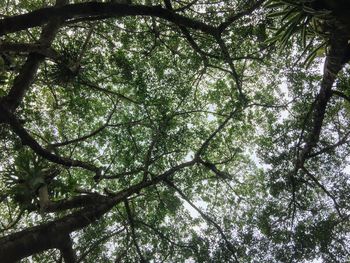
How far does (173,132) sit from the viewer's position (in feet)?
30.7

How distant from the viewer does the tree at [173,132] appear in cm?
559

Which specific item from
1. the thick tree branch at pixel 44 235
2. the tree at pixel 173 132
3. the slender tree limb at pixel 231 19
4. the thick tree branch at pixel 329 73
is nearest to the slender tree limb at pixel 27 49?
the tree at pixel 173 132

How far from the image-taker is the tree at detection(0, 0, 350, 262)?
Answer: 559cm

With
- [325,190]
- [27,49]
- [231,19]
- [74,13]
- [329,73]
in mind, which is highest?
[27,49]

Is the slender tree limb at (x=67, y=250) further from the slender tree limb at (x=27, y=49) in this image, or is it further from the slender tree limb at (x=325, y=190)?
the slender tree limb at (x=325, y=190)

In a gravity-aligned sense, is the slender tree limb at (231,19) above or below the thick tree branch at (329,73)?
above

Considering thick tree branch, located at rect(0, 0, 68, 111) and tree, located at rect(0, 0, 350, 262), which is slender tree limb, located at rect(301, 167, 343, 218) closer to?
tree, located at rect(0, 0, 350, 262)

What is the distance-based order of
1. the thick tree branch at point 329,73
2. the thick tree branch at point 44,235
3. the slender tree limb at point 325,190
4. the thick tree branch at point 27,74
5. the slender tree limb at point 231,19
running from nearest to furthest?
the thick tree branch at point 44,235 < the thick tree branch at point 329,73 < the slender tree limb at point 231,19 < the thick tree branch at point 27,74 < the slender tree limb at point 325,190

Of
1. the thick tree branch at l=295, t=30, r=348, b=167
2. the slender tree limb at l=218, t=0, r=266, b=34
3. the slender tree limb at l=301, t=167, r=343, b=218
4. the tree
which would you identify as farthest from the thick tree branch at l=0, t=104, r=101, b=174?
the slender tree limb at l=301, t=167, r=343, b=218

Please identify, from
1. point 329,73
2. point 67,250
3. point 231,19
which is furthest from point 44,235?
point 329,73

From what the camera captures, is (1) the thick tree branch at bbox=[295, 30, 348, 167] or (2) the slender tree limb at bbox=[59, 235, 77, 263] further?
(2) the slender tree limb at bbox=[59, 235, 77, 263]

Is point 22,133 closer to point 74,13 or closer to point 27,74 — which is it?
point 27,74

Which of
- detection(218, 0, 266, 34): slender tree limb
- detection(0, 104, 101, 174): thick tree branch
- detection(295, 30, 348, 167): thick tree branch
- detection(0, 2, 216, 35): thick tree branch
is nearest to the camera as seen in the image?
detection(295, 30, 348, 167): thick tree branch

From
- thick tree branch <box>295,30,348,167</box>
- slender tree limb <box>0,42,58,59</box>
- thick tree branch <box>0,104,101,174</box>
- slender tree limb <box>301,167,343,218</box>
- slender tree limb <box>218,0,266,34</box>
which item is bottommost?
slender tree limb <box>301,167,343,218</box>
